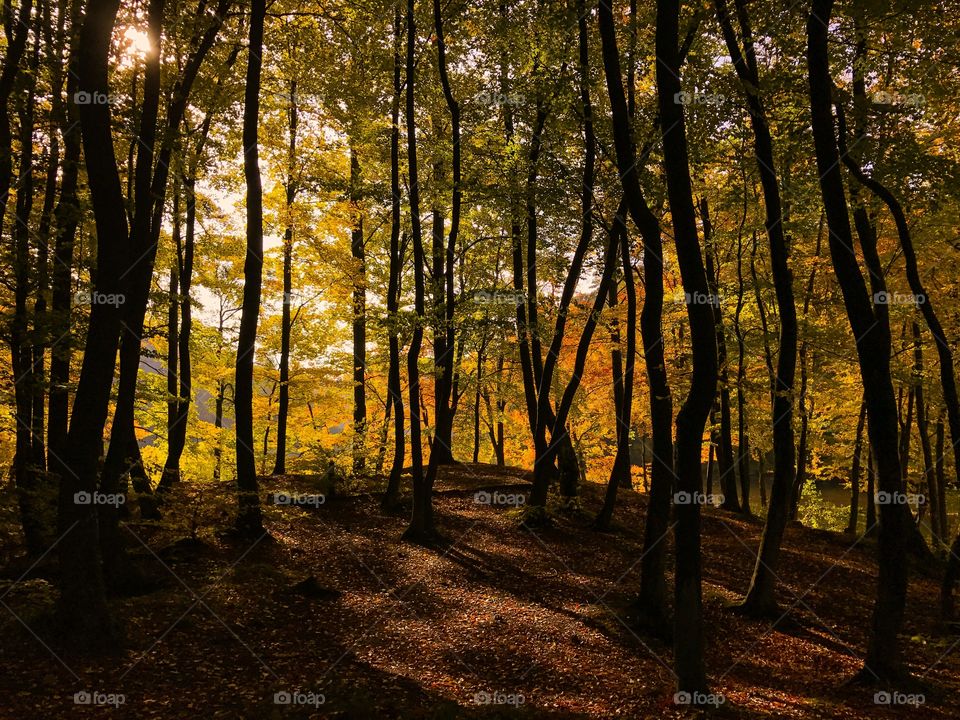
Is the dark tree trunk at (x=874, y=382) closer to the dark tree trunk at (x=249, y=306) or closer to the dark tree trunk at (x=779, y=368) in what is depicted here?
the dark tree trunk at (x=779, y=368)

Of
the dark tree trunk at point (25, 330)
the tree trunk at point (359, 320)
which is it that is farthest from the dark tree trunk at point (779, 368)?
the tree trunk at point (359, 320)

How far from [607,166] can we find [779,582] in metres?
9.63

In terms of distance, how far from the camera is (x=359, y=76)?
13.3 metres

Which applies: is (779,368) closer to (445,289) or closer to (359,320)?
(445,289)

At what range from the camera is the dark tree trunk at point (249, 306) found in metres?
10.9

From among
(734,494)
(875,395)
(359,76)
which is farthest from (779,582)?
(359,76)

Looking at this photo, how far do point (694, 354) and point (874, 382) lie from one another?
253 cm

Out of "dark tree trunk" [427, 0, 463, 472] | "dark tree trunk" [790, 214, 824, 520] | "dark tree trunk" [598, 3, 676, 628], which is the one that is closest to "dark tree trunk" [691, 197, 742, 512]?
"dark tree trunk" [790, 214, 824, 520]

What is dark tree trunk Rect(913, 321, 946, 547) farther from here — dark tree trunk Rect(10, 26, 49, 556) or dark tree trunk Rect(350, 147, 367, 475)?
dark tree trunk Rect(10, 26, 49, 556)

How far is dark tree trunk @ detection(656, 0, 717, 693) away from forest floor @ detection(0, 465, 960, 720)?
906 millimetres

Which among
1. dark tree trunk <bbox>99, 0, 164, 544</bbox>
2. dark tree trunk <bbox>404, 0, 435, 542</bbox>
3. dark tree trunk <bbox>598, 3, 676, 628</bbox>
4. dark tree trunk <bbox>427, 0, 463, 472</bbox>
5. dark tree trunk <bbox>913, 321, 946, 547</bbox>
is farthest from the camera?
dark tree trunk <bbox>913, 321, 946, 547</bbox>

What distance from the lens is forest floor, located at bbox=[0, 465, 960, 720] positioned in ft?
19.5

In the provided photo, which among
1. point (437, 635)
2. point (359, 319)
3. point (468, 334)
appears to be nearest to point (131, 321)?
point (437, 635)

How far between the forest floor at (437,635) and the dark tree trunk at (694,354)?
0.91 meters
